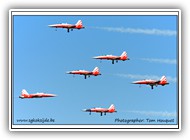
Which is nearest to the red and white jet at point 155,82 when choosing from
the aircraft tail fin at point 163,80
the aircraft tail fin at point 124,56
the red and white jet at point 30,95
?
the aircraft tail fin at point 163,80

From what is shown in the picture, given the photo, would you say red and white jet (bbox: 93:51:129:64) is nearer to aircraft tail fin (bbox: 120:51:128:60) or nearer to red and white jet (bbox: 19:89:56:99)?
aircraft tail fin (bbox: 120:51:128:60)

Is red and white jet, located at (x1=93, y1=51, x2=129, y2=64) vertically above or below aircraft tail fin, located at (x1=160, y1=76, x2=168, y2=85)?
above

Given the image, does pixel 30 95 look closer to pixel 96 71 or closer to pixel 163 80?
pixel 96 71

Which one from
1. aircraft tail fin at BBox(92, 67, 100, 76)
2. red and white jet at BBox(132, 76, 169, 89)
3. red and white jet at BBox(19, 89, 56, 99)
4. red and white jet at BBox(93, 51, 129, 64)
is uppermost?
red and white jet at BBox(93, 51, 129, 64)

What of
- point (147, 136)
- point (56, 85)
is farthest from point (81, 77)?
point (147, 136)

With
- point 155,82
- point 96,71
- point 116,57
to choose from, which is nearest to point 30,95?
point 96,71

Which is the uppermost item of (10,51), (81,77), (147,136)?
(10,51)

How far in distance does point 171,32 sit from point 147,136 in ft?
2.18

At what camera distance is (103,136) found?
2.70 m

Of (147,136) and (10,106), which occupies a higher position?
(10,106)

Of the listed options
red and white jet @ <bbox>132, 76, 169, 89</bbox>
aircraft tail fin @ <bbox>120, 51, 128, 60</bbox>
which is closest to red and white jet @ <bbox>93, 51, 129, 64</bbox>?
aircraft tail fin @ <bbox>120, 51, 128, 60</bbox>

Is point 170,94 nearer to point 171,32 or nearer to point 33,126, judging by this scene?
point 171,32

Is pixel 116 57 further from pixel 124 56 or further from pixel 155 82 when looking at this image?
pixel 155 82

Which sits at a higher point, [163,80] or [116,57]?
[116,57]
